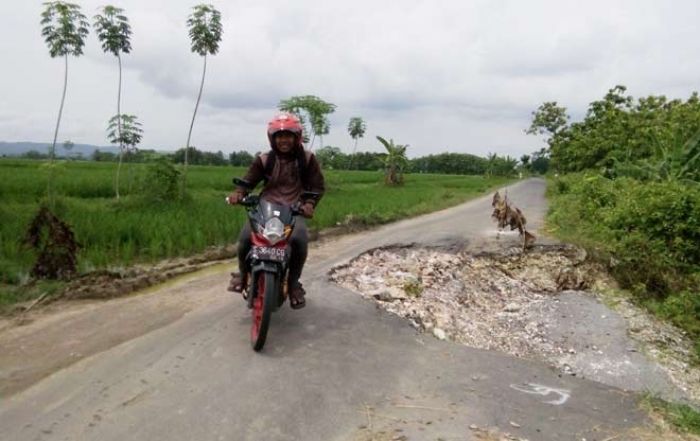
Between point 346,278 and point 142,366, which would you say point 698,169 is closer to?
point 346,278

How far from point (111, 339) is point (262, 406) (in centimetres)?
174

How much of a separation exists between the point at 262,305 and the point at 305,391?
0.76 meters

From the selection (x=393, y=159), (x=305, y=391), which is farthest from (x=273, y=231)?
(x=393, y=159)

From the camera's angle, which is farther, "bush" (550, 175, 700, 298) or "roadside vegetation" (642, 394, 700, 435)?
"bush" (550, 175, 700, 298)

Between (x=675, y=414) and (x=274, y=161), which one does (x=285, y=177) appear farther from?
(x=675, y=414)

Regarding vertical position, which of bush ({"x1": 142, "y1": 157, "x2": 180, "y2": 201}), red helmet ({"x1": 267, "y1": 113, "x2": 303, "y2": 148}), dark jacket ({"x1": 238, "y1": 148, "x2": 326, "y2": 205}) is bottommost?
Result: bush ({"x1": 142, "y1": 157, "x2": 180, "y2": 201})

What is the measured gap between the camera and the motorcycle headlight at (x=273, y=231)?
4.09m

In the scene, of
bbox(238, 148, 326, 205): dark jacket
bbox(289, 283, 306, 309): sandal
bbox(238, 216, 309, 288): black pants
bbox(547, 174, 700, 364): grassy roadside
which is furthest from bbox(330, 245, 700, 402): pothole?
bbox(238, 148, 326, 205): dark jacket

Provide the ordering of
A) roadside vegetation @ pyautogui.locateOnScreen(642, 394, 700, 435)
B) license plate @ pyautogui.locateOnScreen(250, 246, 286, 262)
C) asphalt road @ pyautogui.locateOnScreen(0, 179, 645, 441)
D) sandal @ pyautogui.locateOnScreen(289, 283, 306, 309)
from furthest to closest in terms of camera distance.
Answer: sandal @ pyautogui.locateOnScreen(289, 283, 306, 309) < license plate @ pyautogui.locateOnScreen(250, 246, 286, 262) < roadside vegetation @ pyautogui.locateOnScreen(642, 394, 700, 435) < asphalt road @ pyautogui.locateOnScreen(0, 179, 645, 441)

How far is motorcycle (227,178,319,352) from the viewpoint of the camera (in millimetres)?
3959

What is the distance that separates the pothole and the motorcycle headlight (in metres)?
1.65

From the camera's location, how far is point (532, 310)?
612cm

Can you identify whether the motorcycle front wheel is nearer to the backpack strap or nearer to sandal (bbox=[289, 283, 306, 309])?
sandal (bbox=[289, 283, 306, 309])

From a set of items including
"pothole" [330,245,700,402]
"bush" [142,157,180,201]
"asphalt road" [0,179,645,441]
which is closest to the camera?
"asphalt road" [0,179,645,441]
